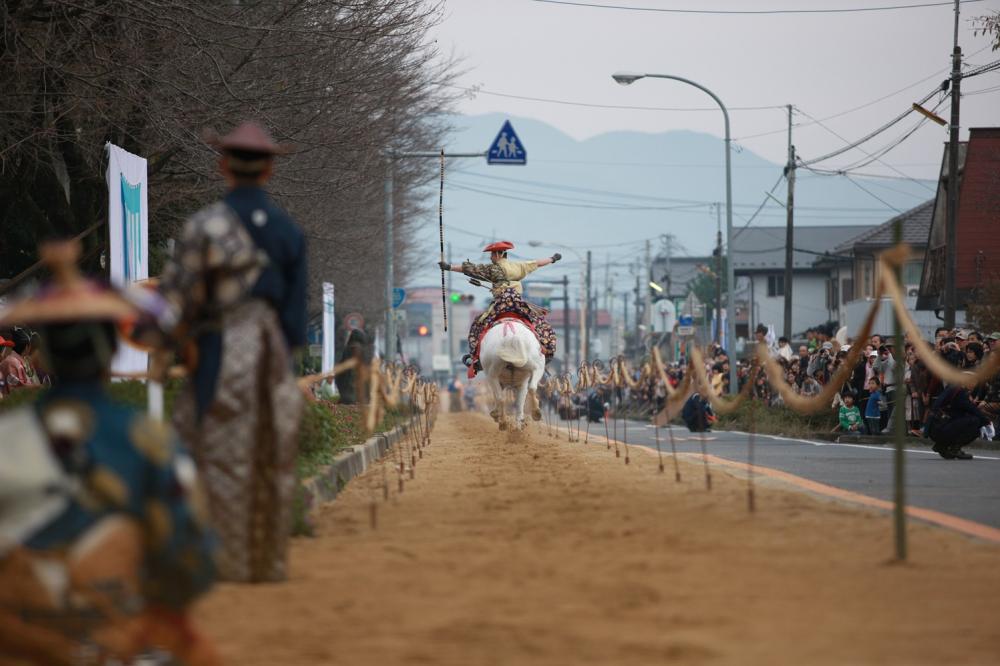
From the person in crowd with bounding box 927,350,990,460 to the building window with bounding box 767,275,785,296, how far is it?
229ft

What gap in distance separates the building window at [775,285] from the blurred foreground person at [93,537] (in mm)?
86354

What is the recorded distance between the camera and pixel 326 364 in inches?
1399

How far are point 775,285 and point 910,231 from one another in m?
26.5

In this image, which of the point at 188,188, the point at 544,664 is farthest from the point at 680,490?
the point at 188,188

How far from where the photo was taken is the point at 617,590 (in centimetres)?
762

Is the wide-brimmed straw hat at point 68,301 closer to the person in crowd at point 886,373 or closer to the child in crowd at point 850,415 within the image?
the person in crowd at point 886,373

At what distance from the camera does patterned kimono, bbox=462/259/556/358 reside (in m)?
23.4

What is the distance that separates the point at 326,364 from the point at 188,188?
8960 millimetres

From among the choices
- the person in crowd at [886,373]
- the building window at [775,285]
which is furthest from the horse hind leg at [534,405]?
the building window at [775,285]

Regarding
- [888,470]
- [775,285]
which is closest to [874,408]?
[888,470]

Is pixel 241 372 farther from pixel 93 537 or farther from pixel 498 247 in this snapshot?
pixel 498 247

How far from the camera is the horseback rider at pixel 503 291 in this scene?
2338 centimetres

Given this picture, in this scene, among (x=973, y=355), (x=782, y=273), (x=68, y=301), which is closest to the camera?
(x=68, y=301)

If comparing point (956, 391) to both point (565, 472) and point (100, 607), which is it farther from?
point (100, 607)
